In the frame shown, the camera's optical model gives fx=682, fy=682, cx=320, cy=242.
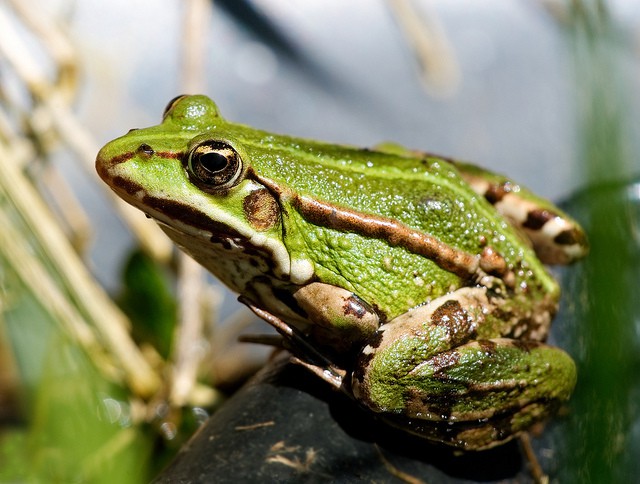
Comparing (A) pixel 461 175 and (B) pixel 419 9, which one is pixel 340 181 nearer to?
(A) pixel 461 175

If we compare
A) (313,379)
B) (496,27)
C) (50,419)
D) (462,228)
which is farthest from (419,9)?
(50,419)

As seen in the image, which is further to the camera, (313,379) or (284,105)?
(284,105)

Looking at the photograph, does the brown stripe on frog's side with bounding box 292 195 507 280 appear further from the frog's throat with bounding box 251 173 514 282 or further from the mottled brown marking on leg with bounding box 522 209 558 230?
the mottled brown marking on leg with bounding box 522 209 558 230

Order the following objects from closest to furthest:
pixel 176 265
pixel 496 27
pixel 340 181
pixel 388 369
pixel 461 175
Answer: pixel 388 369 → pixel 340 181 → pixel 461 175 → pixel 176 265 → pixel 496 27

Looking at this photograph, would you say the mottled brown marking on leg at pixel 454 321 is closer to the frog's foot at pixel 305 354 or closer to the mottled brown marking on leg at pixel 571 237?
the frog's foot at pixel 305 354

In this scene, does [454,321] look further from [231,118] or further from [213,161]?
[231,118]

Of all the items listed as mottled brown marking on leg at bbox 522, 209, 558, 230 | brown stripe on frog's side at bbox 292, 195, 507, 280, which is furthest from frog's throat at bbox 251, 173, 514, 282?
mottled brown marking on leg at bbox 522, 209, 558, 230

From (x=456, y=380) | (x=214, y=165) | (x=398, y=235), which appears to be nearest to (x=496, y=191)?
(x=398, y=235)
